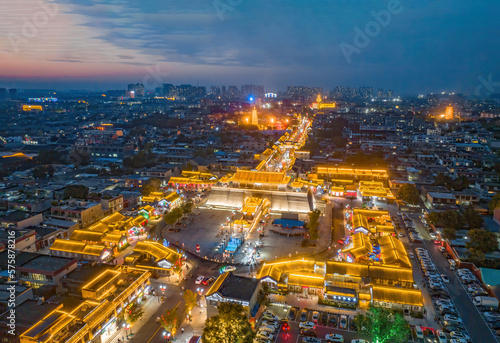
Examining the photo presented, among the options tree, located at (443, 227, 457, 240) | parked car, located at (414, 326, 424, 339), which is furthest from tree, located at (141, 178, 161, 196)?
tree, located at (443, 227, 457, 240)

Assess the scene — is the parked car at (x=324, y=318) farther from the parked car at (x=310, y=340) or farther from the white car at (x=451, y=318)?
the white car at (x=451, y=318)

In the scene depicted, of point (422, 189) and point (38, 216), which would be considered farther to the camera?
point (422, 189)

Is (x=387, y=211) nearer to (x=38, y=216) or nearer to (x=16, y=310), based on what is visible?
(x=16, y=310)

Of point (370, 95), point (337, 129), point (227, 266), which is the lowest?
point (227, 266)

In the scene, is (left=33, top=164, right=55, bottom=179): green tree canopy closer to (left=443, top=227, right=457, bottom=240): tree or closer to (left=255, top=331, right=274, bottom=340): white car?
(left=255, top=331, right=274, bottom=340): white car

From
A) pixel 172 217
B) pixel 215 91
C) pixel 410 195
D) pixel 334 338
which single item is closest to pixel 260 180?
pixel 172 217

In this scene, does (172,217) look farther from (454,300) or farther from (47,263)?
(454,300)

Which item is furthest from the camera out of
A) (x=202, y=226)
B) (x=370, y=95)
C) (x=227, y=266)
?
(x=370, y=95)

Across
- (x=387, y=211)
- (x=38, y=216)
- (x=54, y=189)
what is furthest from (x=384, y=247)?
(x=54, y=189)
